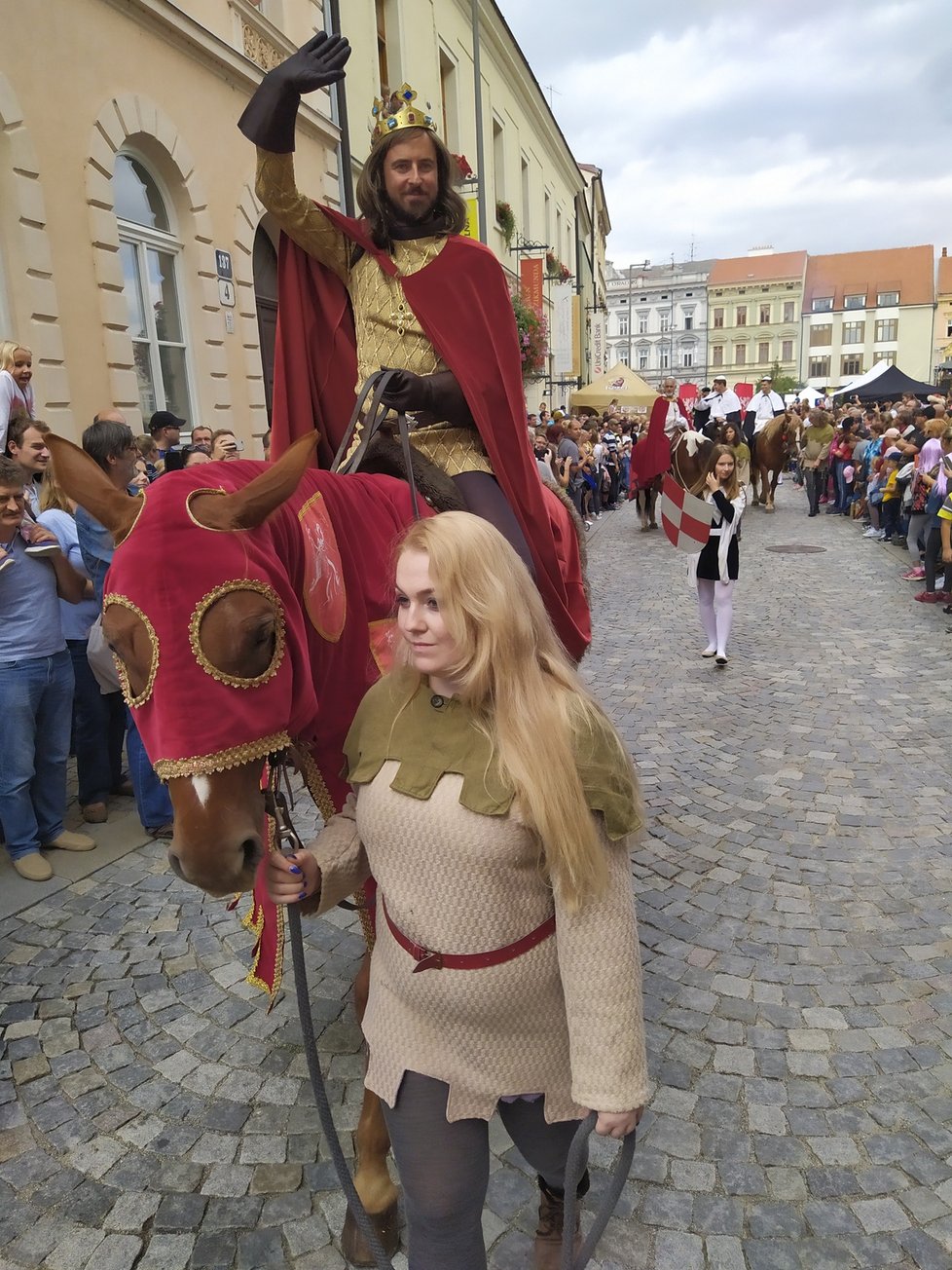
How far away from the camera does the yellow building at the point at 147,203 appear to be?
6.88 meters

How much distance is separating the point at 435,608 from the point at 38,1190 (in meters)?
2.18

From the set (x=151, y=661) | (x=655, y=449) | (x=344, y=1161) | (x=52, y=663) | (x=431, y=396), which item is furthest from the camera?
(x=655, y=449)

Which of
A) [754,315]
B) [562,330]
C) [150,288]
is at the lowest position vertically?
[150,288]

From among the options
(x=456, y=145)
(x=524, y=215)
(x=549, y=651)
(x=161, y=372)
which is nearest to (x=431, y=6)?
(x=456, y=145)

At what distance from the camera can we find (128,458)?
14.8 ft

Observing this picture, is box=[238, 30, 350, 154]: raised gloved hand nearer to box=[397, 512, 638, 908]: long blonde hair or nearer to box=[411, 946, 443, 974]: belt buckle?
box=[397, 512, 638, 908]: long blonde hair

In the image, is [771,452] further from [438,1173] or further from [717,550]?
[438,1173]

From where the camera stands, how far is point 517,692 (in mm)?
1586

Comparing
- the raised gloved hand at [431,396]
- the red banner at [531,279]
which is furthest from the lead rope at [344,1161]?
the red banner at [531,279]

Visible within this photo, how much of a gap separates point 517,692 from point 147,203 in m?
9.18

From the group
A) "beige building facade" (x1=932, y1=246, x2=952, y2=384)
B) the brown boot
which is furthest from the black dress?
"beige building facade" (x1=932, y1=246, x2=952, y2=384)

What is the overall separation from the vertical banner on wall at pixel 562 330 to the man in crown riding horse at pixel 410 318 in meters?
27.8

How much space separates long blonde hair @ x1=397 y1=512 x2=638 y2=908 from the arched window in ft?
25.7

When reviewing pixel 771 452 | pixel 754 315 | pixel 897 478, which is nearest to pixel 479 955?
pixel 897 478
